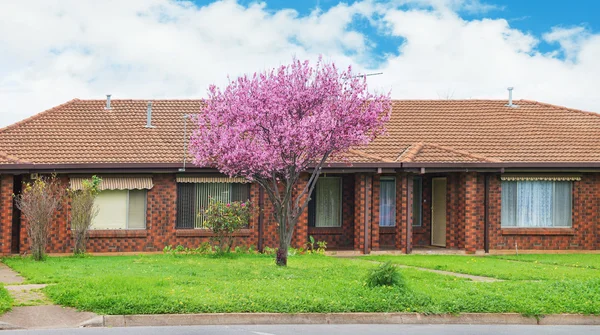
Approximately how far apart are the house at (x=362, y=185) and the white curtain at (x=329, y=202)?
31 millimetres

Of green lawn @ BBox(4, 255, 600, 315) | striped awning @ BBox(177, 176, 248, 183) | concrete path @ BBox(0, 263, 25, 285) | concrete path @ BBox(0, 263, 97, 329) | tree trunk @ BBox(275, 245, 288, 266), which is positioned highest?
striped awning @ BBox(177, 176, 248, 183)

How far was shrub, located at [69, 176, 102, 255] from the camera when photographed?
73.8 feet

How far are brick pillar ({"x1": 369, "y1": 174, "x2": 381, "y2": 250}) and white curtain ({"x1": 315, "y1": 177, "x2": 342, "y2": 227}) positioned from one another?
1.43m

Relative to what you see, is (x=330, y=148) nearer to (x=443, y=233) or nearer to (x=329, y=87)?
(x=329, y=87)

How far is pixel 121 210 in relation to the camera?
24.2 metres

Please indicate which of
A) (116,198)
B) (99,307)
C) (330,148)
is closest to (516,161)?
(330,148)

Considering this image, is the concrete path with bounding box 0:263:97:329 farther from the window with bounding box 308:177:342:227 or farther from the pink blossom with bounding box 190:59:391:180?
the window with bounding box 308:177:342:227

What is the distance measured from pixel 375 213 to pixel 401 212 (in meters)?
0.76

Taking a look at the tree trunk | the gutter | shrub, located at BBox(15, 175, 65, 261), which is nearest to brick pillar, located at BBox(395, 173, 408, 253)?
the gutter

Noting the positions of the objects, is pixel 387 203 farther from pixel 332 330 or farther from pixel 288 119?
pixel 332 330

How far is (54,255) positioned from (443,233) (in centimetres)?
1161

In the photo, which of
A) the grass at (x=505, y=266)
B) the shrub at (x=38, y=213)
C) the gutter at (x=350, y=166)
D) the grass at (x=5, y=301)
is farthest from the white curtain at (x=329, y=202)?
the grass at (x=5, y=301)

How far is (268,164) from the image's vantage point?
17.8 meters

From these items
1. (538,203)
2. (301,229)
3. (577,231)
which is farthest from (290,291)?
(577,231)
